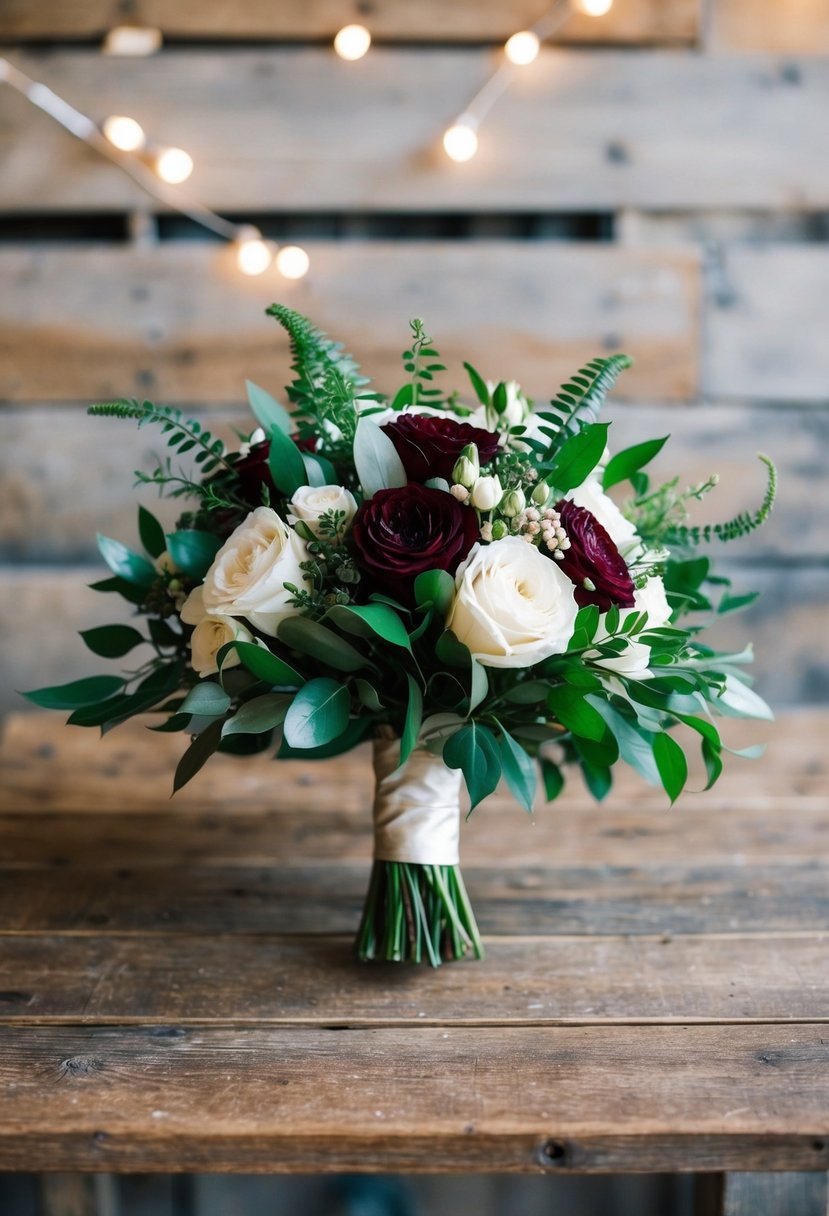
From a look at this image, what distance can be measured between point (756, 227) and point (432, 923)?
1.40 metres

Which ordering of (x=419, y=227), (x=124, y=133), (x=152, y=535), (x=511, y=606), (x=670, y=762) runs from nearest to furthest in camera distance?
(x=511, y=606), (x=670, y=762), (x=152, y=535), (x=124, y=133), (x=419, y=227)

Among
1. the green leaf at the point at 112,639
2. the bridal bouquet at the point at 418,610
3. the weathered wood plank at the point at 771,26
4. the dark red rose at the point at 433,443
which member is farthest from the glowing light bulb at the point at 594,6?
the green leaf at the point at 112,639

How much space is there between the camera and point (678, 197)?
1705mm

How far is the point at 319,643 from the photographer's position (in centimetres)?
75

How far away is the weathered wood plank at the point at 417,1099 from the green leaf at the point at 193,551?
359 millimetres

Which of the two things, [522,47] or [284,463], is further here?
[522,47]

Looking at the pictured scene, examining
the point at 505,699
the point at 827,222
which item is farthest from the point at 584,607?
the point at 827,222

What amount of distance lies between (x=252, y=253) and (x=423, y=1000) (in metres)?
1.28

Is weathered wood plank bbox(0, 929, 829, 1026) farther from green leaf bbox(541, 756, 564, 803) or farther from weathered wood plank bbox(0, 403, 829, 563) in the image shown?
weathered wood plank bbox(0, 403, 829, 563)

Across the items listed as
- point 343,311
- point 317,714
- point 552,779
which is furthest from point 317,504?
point 343,311

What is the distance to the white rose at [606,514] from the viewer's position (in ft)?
2.65

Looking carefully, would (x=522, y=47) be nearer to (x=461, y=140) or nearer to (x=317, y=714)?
(x=461, y=140)

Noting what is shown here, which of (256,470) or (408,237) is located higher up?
(408,237)

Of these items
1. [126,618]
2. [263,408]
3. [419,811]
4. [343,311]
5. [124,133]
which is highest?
[124,133]
